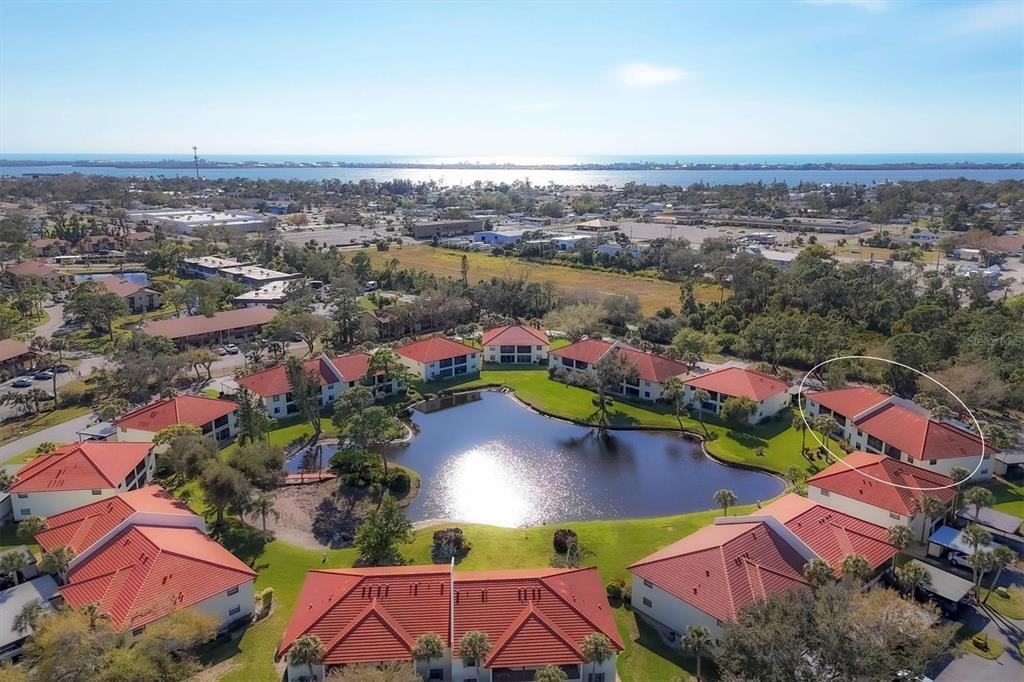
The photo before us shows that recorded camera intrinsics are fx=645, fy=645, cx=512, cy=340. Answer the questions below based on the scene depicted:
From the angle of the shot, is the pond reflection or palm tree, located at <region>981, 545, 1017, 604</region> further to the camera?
the pond reflection

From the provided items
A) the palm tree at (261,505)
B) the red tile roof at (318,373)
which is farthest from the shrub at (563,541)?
the red tile roof at (318,373)

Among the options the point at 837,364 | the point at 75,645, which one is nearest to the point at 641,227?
the point at 837,364

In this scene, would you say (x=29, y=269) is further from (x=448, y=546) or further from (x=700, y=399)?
(x=700, y=399)

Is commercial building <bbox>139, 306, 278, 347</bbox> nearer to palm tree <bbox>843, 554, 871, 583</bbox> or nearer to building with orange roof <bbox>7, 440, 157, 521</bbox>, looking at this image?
building with orange roof <bbox>7, 440, 157, 521</bbox>

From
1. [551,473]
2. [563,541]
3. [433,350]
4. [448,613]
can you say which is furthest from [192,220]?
[448,613]

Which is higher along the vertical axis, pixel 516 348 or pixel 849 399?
pixel 849 399

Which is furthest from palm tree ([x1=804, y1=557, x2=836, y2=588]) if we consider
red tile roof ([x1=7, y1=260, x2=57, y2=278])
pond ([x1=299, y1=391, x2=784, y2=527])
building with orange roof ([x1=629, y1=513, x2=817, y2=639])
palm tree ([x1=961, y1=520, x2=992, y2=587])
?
red tile roof ([x1=7, y1=260, x2=57, y2=278])

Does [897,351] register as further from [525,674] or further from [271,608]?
[271,608]
